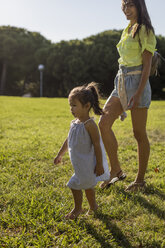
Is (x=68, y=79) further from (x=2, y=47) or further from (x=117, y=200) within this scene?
(x=117, y=200)

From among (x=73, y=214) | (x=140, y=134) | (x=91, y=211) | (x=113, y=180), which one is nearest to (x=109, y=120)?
(x=140, y=134)

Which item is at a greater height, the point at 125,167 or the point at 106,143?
the point at 106,143

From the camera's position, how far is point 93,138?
250 cm

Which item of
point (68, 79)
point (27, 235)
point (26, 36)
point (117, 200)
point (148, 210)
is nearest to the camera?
point (27, 235)

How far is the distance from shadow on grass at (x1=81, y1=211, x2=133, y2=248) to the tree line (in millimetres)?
23594

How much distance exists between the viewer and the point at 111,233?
2479 millimetres

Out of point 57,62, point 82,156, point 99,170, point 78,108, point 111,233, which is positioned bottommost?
point 111,233

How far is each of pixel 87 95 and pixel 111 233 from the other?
1.23 meters

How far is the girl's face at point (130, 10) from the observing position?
10.1ft

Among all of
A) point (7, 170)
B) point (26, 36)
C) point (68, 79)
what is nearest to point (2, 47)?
point (26, 36)

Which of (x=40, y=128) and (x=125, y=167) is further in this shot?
(x=40, y=128)

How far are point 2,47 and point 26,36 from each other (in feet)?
12.9

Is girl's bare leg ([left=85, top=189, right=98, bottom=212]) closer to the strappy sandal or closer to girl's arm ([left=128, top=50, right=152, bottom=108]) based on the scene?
the strappy sandal

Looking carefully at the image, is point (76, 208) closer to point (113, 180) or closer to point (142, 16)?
point (113, 180)
